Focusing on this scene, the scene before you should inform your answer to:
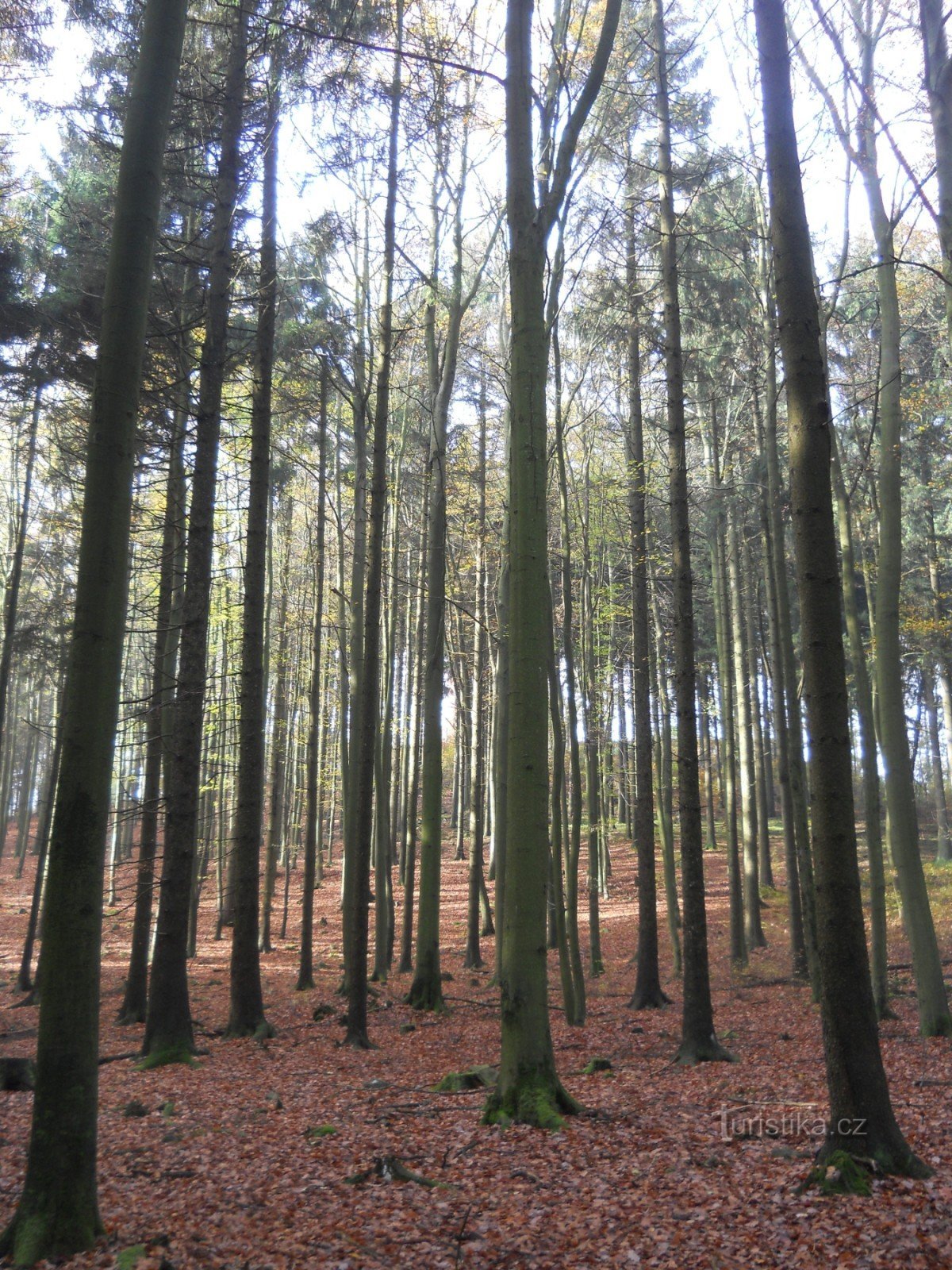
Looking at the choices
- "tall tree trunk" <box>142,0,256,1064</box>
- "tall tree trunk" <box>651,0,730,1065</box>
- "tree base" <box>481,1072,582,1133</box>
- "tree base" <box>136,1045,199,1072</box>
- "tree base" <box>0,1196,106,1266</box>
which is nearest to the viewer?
"tree base" <box>0,1196,106,1266</box>

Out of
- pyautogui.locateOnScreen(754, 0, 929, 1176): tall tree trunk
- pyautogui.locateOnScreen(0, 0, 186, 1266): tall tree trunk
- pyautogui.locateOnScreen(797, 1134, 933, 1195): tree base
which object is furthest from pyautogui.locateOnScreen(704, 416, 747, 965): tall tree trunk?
pyautogui.locateOnScreen(0, 0, 186, 1266): tall tree trunk

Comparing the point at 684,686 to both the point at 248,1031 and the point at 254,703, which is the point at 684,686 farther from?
the point at 248,1031

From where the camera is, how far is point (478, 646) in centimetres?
2105

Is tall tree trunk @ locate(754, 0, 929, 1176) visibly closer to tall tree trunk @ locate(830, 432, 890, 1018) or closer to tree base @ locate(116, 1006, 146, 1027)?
tall tree trunk @ locate(830, 432, 890, 1018)

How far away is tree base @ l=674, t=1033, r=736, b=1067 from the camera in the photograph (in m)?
8.41

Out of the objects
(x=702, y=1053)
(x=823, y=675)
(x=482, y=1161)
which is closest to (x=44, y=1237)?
(x=482, y=1161)

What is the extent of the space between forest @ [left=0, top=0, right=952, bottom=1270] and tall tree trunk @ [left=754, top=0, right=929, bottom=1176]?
0.02 meters

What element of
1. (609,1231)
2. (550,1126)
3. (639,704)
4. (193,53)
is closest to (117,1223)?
(609,1231)

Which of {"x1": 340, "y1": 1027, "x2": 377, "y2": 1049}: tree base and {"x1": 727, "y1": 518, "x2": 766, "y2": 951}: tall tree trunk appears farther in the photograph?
{"x1": 727, "y1": 518, "x2": 766, "y2": 951}: tall tree trunk

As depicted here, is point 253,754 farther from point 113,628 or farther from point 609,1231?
point 609,1231

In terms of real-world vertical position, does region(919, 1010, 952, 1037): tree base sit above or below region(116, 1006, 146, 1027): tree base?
above

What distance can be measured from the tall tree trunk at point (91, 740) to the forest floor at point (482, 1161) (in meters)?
0.36

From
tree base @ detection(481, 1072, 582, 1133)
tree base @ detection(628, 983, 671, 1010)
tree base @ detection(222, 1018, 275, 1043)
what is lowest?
tree base @ detection(628, 983, 671, 1010)

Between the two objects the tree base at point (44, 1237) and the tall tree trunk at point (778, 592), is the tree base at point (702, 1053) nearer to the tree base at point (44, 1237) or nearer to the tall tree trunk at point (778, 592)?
the tall tree trunk at point (778, 592)
